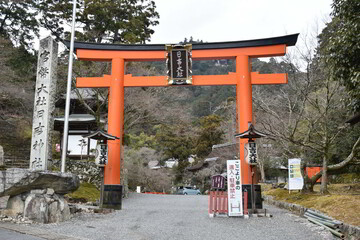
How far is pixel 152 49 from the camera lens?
12.4m

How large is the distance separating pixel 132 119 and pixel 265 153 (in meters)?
11.3

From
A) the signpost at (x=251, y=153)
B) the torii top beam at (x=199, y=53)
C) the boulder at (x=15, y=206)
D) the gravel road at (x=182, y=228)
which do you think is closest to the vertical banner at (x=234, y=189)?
the gravel road at (x=182, y=228)

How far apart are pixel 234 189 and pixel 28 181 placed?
554 centimetres

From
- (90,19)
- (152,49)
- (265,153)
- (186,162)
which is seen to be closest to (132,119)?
(152,49)

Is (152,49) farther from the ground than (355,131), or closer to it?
farther from the ground

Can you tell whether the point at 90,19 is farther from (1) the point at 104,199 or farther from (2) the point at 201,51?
(1) the point at 104,199

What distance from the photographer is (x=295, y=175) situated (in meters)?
14.2

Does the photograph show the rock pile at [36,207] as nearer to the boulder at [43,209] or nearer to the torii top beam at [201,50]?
the boulder at [43,209]

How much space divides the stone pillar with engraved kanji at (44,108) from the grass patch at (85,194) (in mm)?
4311

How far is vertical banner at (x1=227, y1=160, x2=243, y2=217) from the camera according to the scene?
970 cm

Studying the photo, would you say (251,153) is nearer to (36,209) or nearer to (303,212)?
(303,212)

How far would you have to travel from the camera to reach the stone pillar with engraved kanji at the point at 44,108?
358 inches

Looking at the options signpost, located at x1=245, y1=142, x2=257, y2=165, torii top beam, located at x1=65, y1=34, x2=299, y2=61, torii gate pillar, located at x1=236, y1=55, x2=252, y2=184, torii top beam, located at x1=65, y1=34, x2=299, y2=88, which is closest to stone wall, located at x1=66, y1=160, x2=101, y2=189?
torii top beam, located at x1=65, y1=34, x2=299, y2=88

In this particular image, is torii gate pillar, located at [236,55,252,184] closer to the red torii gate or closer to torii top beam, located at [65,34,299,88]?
the red torii gate
